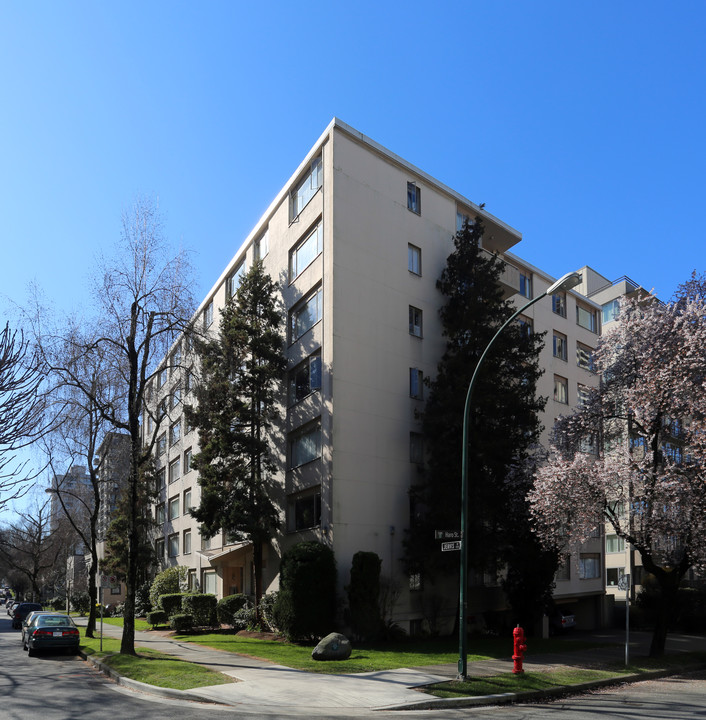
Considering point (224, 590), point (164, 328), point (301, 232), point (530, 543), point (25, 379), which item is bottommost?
point (224, 590)

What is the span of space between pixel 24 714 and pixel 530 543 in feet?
69.4

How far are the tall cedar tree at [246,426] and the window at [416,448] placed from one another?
5.94 meters

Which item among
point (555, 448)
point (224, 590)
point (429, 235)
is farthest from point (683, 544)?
point (224, 590)

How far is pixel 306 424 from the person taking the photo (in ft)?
92.4

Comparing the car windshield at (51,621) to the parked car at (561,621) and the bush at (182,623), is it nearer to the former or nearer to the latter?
the bush at (182,623)

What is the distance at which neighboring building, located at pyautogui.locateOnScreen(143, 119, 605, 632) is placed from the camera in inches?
1020

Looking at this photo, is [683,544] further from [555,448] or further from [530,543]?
[530,543]

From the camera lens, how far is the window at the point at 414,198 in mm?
30547

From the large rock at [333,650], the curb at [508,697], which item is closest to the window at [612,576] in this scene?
the curb at [508,697]

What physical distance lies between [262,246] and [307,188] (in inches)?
259

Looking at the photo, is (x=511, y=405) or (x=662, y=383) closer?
(x=662, y=383)

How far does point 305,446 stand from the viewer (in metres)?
28.4

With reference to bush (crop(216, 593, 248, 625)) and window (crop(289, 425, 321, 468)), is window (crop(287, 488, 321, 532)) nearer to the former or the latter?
window (crop(289, 425, 321, 468))

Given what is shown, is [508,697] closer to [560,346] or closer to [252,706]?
[252,706]
